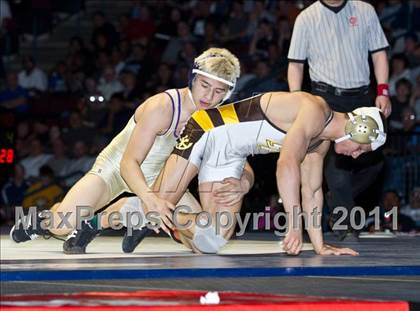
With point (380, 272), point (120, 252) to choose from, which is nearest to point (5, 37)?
point (120, 252)

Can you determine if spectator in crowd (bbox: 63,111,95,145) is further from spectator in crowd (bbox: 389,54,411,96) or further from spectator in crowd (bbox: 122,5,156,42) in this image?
spectator in crowd (bbox: 389,54,411,96)

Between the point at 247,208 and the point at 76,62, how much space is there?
5581 mm

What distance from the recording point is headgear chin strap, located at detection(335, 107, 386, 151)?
256 inches

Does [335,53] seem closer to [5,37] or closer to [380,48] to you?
[380,48]


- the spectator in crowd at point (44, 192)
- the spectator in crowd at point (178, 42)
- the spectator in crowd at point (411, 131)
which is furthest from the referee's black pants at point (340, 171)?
the spectator in crowd at point (178, 42)

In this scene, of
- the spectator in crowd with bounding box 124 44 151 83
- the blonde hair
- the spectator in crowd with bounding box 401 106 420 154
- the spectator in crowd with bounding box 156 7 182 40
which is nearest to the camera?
the blonde hair

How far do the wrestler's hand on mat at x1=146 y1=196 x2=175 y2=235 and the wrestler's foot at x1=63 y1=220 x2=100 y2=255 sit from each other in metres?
0.65

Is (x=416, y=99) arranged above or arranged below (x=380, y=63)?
below

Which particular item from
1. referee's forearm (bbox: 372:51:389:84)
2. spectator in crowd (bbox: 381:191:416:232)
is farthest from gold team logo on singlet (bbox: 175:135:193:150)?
spectator in crowd (bbox: 381:191:416:232)

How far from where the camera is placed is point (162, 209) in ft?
20.5

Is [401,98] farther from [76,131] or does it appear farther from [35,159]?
[35,159]

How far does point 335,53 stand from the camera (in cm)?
825

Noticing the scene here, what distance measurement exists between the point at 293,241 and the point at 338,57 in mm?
2325

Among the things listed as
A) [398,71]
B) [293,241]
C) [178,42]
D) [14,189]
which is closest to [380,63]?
[293,241]
